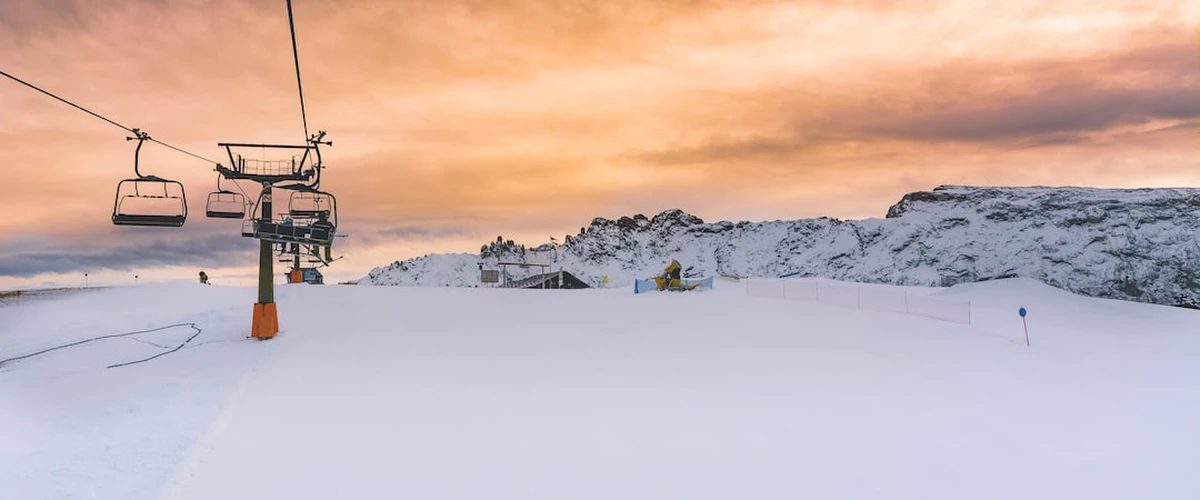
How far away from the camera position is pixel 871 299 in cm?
3825

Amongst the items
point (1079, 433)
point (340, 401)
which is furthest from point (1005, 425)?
point (340, 401)

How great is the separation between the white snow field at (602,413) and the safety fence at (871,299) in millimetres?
3523

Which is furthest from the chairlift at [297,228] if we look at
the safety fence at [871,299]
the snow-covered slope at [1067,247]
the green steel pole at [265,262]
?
the snow-covered slope at [1067,247]

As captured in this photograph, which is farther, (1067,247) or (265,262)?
(1067,247)

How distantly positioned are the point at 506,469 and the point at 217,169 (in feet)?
60.8

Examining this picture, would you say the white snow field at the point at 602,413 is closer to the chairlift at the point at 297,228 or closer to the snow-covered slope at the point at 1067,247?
the chairlift at the point at 297,228

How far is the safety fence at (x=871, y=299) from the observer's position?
31178 millimetres

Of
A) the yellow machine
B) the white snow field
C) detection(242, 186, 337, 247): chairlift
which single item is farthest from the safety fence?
detection(242, 186, 337, 247): chairlift

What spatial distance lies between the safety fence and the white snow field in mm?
3523

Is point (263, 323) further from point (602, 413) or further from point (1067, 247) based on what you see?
point (1067, 247)

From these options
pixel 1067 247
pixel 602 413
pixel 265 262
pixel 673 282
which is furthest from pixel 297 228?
pixel 1067 247

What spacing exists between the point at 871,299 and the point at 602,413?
95.0 feet

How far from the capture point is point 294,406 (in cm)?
1461

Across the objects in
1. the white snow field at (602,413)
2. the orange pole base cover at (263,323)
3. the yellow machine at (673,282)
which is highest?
the yellow machine at (673,282)
